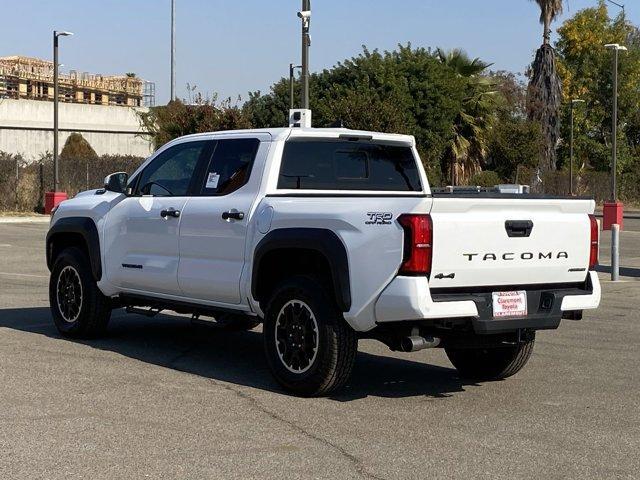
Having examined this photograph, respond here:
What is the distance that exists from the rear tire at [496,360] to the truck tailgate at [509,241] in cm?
88

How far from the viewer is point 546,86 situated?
194 feet

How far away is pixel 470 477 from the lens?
225 inches

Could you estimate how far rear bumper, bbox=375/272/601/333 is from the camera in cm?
710

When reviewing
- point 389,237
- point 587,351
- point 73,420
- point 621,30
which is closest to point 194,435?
point 73,420

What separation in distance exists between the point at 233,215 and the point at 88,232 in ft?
7.19

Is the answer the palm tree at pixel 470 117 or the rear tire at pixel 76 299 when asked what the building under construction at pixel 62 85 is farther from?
the rear tire at pixel 76 299

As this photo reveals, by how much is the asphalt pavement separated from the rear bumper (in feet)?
1.99

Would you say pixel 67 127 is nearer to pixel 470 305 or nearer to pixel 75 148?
pixel 75 148

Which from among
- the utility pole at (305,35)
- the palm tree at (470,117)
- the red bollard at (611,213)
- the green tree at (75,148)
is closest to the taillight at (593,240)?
the utility pole at (305,35)

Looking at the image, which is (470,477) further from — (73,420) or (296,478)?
(73,420)

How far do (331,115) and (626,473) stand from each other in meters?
38.6

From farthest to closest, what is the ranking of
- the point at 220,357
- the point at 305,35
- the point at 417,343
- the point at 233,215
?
the point at 305,35 < the point at 220,357 < the point at 233,215 < the point at 417,343

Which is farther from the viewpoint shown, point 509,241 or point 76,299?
point 76,299

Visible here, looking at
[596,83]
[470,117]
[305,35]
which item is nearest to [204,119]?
[470,117]
